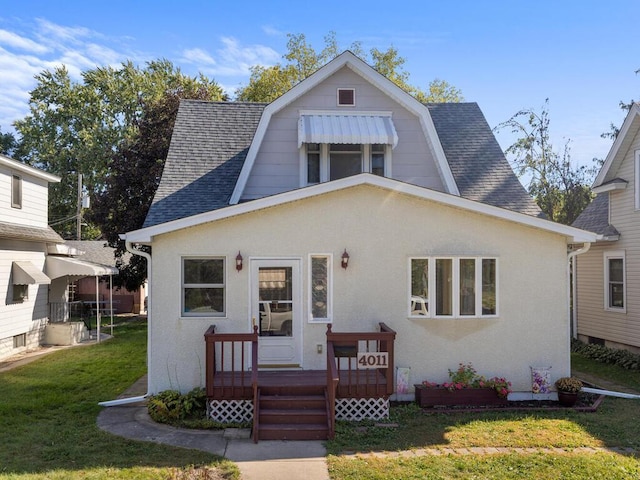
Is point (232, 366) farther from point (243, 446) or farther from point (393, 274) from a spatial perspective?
point (393, 274)

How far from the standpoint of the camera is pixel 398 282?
940 centimetres

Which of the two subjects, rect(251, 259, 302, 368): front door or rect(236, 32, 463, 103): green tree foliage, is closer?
rect(251, 259, 302, 368): front door

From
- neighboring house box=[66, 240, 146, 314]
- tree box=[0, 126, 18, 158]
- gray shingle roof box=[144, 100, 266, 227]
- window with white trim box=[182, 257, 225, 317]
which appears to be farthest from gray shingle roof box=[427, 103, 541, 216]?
tree box=[0, 126, 18, 158]

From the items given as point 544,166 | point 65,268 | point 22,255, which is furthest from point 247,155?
point 544,166

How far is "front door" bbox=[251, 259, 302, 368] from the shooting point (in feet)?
30.6

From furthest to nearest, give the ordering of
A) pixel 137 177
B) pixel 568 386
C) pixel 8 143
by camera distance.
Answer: pixel 8 143 → pixel 137 177 → pixel 568 386

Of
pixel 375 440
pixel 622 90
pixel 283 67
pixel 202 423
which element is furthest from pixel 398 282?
pixel 283 67

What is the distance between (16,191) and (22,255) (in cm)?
208

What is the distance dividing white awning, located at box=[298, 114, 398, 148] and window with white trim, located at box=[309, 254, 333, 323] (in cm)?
357

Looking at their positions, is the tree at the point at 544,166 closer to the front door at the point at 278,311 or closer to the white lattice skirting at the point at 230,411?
the front door at the point at 278,311

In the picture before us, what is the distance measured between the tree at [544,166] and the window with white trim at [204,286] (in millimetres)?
18667

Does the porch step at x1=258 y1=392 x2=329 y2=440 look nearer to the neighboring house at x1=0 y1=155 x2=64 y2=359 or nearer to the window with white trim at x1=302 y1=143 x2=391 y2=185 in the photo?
the window with white trim at x1=302 y1=143 x2=391 y2=185

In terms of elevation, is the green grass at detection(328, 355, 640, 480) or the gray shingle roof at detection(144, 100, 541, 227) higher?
the gray shingle roof at detection(144, 100, 541, 227)

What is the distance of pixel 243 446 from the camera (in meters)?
7.23
